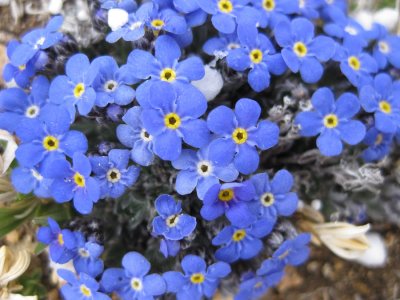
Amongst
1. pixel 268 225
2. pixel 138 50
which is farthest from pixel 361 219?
pixel 138 50

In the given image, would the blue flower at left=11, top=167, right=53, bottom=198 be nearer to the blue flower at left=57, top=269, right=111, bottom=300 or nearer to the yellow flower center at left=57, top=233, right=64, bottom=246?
the yellow flower center at left=57, top=233, right=64, bottom=246

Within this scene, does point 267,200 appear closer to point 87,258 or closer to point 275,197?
point 275,197

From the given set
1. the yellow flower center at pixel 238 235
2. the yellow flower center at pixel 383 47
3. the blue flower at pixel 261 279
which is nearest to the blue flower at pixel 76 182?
the yellow flower center at pixel 238 235

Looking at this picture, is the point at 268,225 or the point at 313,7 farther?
the point at 313,7

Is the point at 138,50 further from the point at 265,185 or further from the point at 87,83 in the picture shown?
the point at 265,185

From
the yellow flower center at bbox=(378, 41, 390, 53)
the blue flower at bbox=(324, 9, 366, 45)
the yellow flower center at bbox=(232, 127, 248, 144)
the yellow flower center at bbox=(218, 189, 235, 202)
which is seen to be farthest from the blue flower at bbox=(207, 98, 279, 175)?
the yellow flower center at bbox=(378, 41, 390, 53)

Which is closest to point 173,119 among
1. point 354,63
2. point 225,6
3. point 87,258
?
point 225,6
